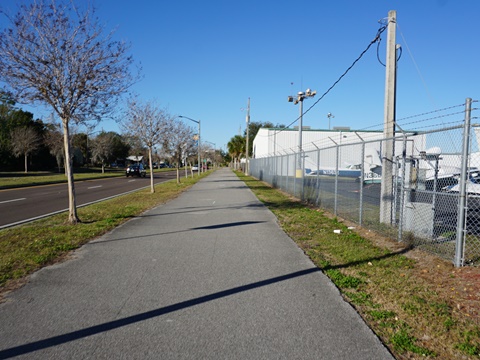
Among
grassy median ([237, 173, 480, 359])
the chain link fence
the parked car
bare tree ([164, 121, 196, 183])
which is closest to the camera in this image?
grassy median ([237, 173, 480, 359])

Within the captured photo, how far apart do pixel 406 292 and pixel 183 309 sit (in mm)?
2719

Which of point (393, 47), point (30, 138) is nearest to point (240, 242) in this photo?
point (393, 47)

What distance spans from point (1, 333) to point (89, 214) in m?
8.83

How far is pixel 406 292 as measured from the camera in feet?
16.2

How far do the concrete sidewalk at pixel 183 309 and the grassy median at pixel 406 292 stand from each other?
0.23m

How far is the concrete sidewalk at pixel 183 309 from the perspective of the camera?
136 inches

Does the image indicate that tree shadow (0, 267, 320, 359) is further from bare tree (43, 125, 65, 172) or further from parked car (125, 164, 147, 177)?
bare tree (43, 125, 65, 172)

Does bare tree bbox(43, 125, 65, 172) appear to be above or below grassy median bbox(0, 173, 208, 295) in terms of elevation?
above

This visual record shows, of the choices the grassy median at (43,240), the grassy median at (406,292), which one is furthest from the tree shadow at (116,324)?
the grassy median at (43,240)

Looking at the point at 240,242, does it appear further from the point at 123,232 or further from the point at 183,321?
the point at 183,321

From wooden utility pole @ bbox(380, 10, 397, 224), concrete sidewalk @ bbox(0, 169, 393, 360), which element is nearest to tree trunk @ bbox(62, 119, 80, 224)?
concrete sidewalk @ bbox(0, 169, 393, 360)

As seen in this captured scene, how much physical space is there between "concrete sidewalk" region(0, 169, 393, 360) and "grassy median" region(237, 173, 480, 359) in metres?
0.23

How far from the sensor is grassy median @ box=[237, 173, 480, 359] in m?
3.63

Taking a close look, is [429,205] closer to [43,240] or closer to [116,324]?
[116,324]
